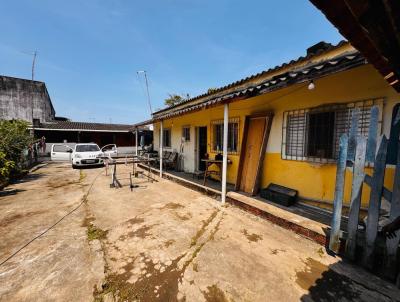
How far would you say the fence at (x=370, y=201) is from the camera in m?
2.43

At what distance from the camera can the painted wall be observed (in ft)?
11.6

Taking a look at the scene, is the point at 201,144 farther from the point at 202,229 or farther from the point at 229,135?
the point at 202,229

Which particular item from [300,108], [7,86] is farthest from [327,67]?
[7,86]

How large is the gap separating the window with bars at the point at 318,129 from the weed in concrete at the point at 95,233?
456 centimetres

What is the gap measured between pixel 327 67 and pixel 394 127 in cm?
125

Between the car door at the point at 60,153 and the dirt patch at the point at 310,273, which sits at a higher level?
the car door at the point at 60,153

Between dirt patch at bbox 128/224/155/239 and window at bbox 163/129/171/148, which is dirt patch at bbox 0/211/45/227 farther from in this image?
window at bbox 163/129/171/148

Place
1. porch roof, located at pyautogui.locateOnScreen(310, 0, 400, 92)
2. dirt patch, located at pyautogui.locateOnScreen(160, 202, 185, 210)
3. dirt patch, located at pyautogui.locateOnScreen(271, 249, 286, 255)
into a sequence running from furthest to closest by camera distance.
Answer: dirt patch, located at pyautogui.locateOnScreen(160, 202, 185, 210) → dirt patch, located at pyautogui.locateOnScreen(271, 249, 286, 255) → porch roof, located at pyautogui.locateOnScreen(310, 0, 400, 92)

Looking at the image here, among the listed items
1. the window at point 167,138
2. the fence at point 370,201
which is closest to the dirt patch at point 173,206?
the fence at point 370,201

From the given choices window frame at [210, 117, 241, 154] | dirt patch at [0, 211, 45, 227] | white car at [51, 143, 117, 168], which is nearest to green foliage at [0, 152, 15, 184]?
dirt patch at [0, 211, 45, 227]

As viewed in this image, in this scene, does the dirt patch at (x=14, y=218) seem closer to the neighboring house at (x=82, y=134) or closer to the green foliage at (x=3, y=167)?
the green foliage at (x=3, y=167)

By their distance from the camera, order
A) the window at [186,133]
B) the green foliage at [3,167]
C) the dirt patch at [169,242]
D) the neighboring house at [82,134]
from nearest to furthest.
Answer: the dirt patch at [169,242] < the green foliage at [3,167] < the window at [186,133] < the neighboring house at [82,134]

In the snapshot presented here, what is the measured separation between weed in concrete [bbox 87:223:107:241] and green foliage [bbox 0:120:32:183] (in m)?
5.06

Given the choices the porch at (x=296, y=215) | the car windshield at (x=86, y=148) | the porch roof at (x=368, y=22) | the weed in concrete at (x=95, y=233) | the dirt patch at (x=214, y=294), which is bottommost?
the weed in concrete at (x=95, y=233)
